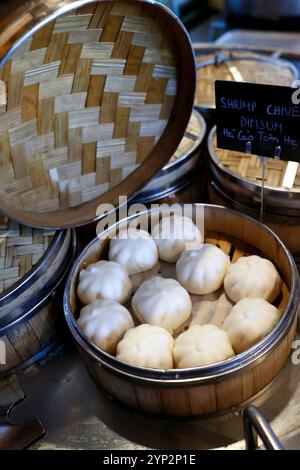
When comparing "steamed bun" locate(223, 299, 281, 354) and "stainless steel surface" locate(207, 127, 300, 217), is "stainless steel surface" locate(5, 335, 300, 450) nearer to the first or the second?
"steamed bun" locate(223, 299, 281, 354)

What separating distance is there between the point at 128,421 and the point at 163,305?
0.33 metres

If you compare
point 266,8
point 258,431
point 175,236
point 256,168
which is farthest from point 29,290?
point 266,8

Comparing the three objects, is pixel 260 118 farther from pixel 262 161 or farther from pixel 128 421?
pixel 128 421

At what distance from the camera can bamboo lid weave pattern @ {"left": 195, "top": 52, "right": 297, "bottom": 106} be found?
2.12 meters

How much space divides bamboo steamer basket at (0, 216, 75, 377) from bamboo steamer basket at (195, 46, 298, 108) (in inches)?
39.0

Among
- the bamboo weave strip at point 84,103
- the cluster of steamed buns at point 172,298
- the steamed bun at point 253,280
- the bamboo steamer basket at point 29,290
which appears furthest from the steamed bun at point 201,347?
the bamboo weave strip at point 84,103

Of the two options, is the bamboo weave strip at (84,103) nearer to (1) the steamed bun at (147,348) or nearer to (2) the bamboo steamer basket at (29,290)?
(2) the bamboo steamer basket at (29,290)

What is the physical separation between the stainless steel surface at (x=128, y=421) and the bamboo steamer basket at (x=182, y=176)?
0.70m

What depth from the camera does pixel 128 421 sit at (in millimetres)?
1295

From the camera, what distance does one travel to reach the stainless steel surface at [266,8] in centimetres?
331

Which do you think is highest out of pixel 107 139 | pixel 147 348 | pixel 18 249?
pixel 107 139

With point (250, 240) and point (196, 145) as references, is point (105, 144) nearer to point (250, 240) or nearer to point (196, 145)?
point (196, 145)

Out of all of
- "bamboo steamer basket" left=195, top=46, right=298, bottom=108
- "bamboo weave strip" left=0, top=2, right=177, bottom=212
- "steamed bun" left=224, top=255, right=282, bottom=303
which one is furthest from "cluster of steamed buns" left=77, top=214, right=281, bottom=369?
"bamboo steamer basket" left=195, top=46, right=298, bottom=108
